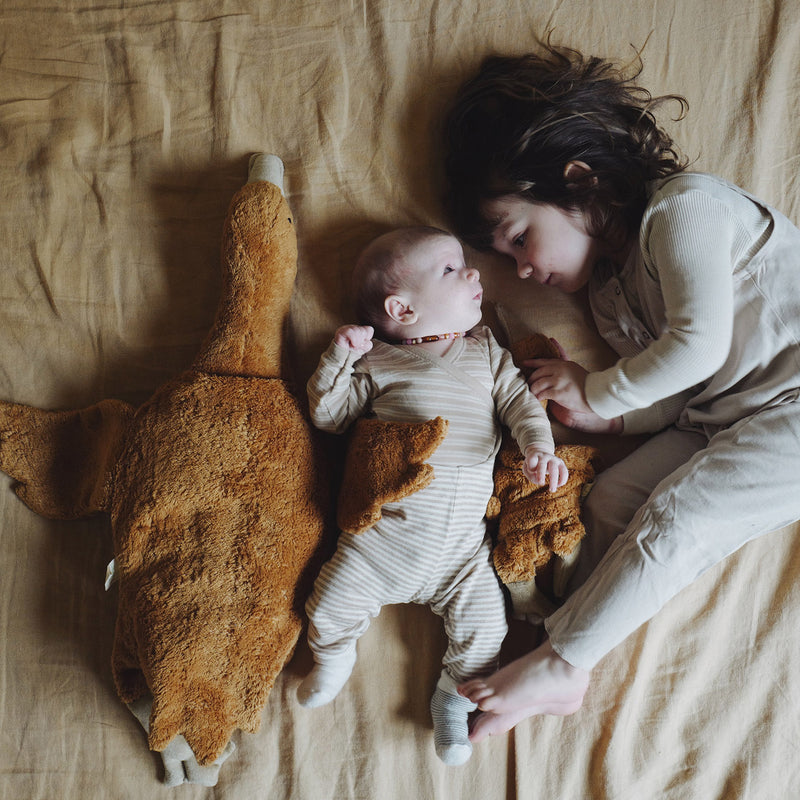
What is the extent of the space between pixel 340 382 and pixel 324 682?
1.42 ft

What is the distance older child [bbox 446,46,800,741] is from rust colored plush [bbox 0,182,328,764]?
313mm

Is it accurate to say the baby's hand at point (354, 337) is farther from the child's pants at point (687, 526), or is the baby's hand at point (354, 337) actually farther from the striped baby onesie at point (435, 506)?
the child's pants at point (687, 526)

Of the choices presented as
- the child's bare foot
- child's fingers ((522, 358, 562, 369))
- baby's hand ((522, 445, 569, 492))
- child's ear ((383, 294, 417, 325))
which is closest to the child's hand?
child's fingers ((522, 358, 562, 369))

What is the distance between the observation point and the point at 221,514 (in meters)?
0.94

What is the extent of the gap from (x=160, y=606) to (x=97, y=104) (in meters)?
0.77

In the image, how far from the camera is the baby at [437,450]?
38.0 inches

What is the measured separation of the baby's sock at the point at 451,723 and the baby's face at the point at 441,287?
522 millimetres

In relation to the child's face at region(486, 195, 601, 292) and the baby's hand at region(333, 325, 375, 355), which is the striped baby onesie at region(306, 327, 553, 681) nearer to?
the baby's hand at region(333, 325, 375, 355)

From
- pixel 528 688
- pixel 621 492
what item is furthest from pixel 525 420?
pixel 528 688

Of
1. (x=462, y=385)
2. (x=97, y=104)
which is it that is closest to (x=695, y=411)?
(x=462, y=385)

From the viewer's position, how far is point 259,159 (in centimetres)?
107

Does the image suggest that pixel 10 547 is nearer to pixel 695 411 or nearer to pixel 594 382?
pixel 594 382

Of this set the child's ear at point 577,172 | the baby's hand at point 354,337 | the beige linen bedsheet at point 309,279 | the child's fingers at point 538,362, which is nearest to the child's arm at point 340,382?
the baby's hand at point 354,337

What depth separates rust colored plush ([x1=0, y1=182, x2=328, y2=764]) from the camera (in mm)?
931
